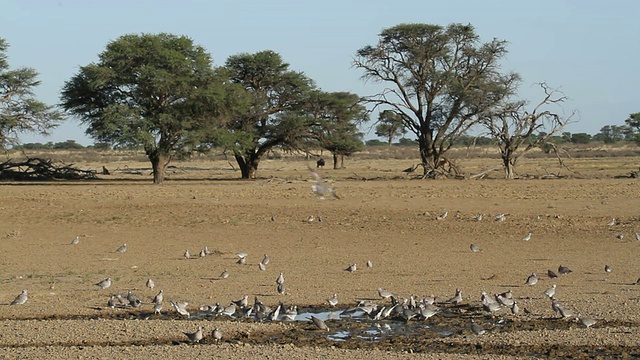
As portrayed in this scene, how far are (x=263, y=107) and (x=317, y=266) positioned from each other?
29.8m

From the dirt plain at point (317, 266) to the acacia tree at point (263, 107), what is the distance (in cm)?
1206

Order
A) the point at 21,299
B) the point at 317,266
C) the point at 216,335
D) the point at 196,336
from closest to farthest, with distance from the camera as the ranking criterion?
the point at 196,336, the point at 216,335, the point at 21,299, the point at 317,266

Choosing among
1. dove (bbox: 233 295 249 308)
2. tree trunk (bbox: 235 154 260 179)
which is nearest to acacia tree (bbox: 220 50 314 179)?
tree trunk (bbox: 235 154 260 179)

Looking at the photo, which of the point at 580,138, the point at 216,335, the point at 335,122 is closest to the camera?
the point at 216,335

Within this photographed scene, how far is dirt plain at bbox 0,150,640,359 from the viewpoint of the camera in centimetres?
1004

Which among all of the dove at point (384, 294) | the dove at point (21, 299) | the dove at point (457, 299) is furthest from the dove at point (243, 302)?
the dove at point (21, 299)

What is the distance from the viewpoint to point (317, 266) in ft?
51.8

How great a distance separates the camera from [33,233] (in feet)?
69.6

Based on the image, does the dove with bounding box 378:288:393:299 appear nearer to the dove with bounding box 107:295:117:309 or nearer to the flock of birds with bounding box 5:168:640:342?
Result: the flock of birds with bounding box 5:168:640:342

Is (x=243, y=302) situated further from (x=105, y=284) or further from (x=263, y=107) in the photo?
(x=263, y=107)

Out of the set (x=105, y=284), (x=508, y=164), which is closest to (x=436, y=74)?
(x=508, y=164)

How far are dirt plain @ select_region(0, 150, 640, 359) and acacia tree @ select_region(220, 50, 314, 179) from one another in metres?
12.1

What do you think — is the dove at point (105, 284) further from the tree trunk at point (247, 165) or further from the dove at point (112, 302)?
the tree trunk at point (247, 165)

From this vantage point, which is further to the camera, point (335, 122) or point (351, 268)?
point (335, 122)
